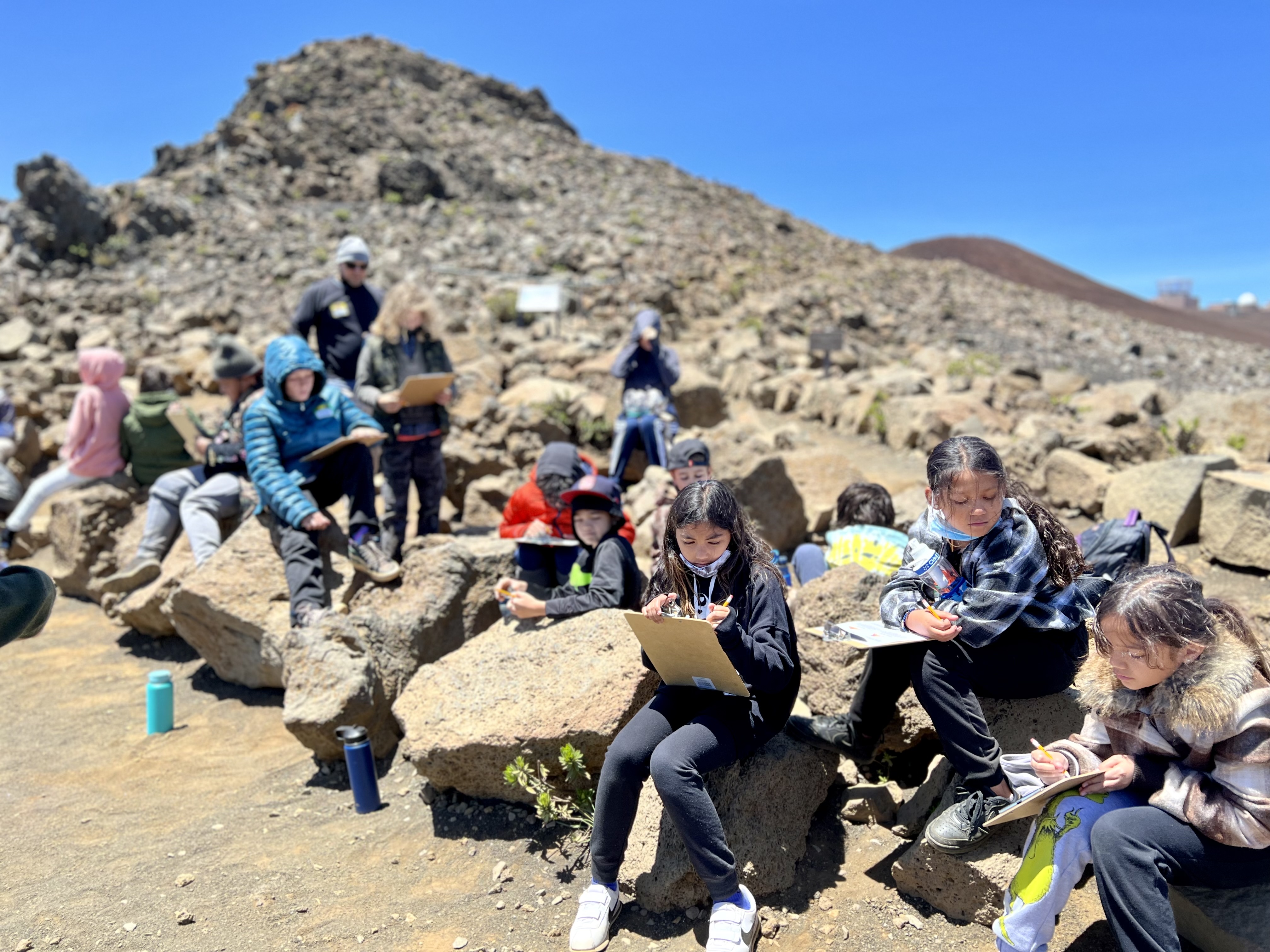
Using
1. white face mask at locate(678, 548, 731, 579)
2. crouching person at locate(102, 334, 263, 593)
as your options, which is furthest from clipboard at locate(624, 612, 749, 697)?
crouching person at locate(102, 334, 263, 593)

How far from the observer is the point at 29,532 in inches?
295

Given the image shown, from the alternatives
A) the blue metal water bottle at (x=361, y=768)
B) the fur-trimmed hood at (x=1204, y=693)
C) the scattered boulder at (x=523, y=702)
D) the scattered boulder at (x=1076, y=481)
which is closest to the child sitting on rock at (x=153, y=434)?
the blue metal water bottle at (x=361, y=768)

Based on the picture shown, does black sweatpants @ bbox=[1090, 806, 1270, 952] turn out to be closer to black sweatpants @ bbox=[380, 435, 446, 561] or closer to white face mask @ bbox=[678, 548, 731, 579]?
white face mask @ bbox=[678, 548, 731, 579]

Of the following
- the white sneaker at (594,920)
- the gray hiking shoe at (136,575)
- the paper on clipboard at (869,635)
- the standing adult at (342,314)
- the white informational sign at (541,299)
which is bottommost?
the white sneaker at (594,920)

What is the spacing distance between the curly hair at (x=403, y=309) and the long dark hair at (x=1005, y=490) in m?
3.97

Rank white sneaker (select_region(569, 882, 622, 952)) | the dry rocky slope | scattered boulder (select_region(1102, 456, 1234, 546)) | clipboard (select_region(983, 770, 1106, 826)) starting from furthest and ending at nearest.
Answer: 1. scattered boulder (select_region(1102, 456, 1234, 546))
2. the dry rocky slope
3. white sneaker (select_region(569, 882, 622, 952))
4. clipboard (select_region(983, 770, 1106, 826))

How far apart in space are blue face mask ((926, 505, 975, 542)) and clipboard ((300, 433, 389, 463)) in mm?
3356

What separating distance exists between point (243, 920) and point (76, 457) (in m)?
5.00

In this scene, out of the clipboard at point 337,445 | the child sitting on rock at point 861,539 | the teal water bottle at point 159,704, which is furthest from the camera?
the clipboard at point 337,445

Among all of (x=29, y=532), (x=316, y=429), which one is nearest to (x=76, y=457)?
(x=29, y=532)

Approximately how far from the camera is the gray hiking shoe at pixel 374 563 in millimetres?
4590

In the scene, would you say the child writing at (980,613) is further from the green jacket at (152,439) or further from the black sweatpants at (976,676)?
the green jacket at (152,439)

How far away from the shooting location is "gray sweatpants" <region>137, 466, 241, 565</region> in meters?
5.35

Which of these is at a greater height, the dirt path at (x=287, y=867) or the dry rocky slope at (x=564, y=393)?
the dry rocky slope at (x=564, y=393)
